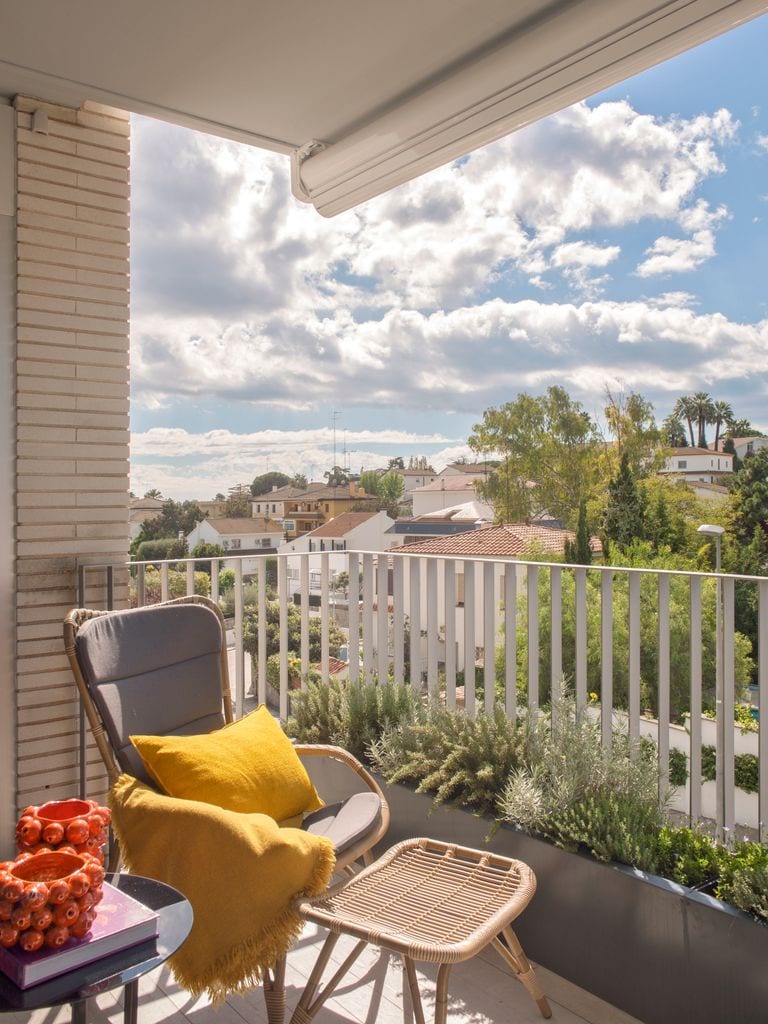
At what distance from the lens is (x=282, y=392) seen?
39469 mm

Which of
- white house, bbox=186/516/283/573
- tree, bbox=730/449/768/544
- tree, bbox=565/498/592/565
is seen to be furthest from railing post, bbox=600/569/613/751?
tree, bbox=730/449/768/544

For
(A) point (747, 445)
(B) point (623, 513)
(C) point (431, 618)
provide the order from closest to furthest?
(C) point (431, 618) < (B) point (623, 513) < (A) point (747, 445)

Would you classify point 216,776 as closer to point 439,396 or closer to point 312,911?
point 312,911

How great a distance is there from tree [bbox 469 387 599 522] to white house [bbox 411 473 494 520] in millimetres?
542

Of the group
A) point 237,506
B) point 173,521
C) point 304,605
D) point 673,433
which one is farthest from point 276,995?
point 673,433

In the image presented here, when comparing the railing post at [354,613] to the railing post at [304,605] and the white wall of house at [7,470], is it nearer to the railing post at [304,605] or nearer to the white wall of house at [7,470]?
the railing post at [304,605]

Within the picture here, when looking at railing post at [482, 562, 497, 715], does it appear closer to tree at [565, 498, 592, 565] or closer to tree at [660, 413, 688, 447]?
tree at [565, 498, 592, 565]

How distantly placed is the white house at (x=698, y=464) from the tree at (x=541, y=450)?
2531 mm

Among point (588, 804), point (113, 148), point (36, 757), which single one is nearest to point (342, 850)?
point (588, 804)

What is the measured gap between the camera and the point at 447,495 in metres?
22.0

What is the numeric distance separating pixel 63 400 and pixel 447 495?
19.2m

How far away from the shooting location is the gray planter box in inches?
74.1

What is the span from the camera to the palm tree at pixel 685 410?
2967 cm

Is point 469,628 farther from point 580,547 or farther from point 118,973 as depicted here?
point 580,547
